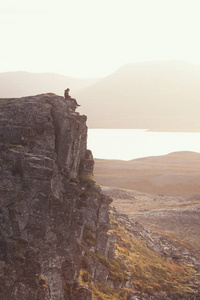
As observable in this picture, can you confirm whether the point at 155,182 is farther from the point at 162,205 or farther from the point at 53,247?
the point at 53,247

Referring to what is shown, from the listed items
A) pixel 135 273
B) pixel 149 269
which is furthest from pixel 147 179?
pixel 135 273

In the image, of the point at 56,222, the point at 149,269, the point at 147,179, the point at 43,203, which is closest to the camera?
the point at 43,203

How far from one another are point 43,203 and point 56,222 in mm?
1836

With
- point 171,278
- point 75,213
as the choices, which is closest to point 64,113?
point 75,213

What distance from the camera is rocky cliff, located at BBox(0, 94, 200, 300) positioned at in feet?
58.4

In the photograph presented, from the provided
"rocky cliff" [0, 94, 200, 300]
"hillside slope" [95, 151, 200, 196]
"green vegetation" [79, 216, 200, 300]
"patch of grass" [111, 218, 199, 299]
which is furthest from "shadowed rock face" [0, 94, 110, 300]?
"hillside slope" [95, 151, 200, 196]

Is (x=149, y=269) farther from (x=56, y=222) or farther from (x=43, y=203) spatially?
(x=43, y=203)

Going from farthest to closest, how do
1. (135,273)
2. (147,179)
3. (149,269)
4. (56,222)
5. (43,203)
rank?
(147,179) < (149,269) < (135,273) < (56,222) < (43,203)

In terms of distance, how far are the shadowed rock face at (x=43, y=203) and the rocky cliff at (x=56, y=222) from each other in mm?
49

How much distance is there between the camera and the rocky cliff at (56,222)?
58.4 ft

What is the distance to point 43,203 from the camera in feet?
63.3

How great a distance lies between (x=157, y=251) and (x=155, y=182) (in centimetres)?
5801

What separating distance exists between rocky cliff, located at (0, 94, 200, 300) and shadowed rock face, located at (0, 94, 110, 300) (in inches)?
1.9

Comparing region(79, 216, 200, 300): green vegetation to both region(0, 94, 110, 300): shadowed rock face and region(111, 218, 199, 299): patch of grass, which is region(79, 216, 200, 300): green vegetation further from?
region(0, 94, 110, 300): shadowed rock face
